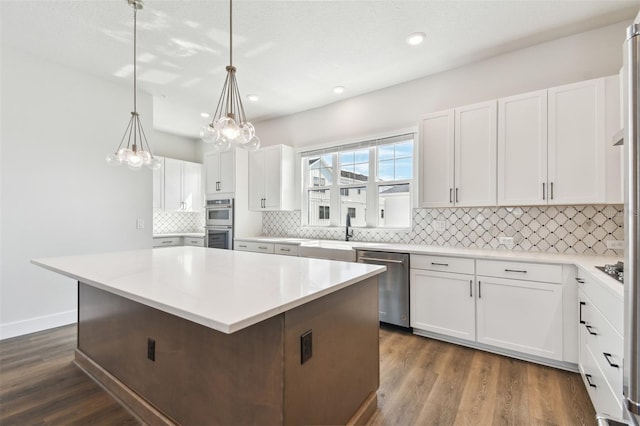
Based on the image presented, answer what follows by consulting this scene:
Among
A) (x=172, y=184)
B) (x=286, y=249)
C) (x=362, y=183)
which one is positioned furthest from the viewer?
(x=172, y=184)

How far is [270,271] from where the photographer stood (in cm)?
183

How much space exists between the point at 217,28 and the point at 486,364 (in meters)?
3.64

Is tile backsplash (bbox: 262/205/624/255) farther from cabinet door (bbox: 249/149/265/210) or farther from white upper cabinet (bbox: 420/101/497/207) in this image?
cabinet door (bbox: 249/149/265/210)

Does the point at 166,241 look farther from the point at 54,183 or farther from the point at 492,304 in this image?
the point at 492,304

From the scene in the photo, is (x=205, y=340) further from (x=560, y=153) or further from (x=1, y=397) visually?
(x=560, y=153)

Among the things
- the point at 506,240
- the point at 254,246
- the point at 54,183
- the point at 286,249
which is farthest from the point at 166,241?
the point at 506,240

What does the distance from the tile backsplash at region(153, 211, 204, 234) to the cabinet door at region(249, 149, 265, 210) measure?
80.6 inches

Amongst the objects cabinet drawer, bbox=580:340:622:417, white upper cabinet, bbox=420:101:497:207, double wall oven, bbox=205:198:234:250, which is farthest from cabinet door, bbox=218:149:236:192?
cabinet drawer, bbox=580:340:622:417

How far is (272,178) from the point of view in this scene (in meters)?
4.64

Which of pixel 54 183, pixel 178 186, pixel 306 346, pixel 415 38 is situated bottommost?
pixel 306 346

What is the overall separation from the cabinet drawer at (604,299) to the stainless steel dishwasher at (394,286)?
4.44 feet

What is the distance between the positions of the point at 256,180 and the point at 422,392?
3.70m

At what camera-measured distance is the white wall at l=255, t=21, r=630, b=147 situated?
105 inches

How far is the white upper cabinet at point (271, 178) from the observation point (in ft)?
15.0
